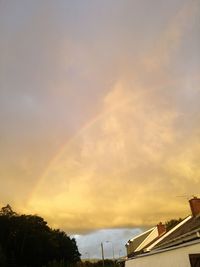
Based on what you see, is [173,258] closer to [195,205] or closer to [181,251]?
[181,251]

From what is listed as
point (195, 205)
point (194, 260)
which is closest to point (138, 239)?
point (195, 205)

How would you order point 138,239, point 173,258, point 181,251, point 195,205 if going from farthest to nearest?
point 138,239 < point 195,205 < point 173,258 < point 181,251

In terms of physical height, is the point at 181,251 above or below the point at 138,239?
below

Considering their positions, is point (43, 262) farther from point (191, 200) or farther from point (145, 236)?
point (191, 200)

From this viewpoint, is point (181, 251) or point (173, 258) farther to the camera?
point (173, 258)

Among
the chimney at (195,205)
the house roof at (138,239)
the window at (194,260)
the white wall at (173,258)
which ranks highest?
the house roof at (138,239)

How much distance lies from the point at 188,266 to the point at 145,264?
1428cm

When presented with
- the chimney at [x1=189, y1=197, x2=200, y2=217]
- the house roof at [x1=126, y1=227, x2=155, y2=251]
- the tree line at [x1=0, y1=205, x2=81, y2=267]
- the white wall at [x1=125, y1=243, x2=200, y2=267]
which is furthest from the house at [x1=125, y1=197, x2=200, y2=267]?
the tree line at [x1=0, y1=205, x2=81, y2=267]

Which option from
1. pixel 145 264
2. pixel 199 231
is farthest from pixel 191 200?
pixel 199 231

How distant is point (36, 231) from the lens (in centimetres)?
7569

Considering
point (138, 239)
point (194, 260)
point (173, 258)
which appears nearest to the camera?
point (194, 260)

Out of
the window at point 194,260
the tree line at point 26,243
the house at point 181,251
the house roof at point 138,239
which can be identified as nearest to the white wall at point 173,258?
the house at point 181,251

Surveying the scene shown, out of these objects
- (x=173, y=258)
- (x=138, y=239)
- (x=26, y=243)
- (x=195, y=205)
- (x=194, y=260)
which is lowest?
(x=194, y=260)

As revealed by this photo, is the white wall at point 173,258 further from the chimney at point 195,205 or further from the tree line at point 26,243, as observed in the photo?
the tree line at point 26,243
